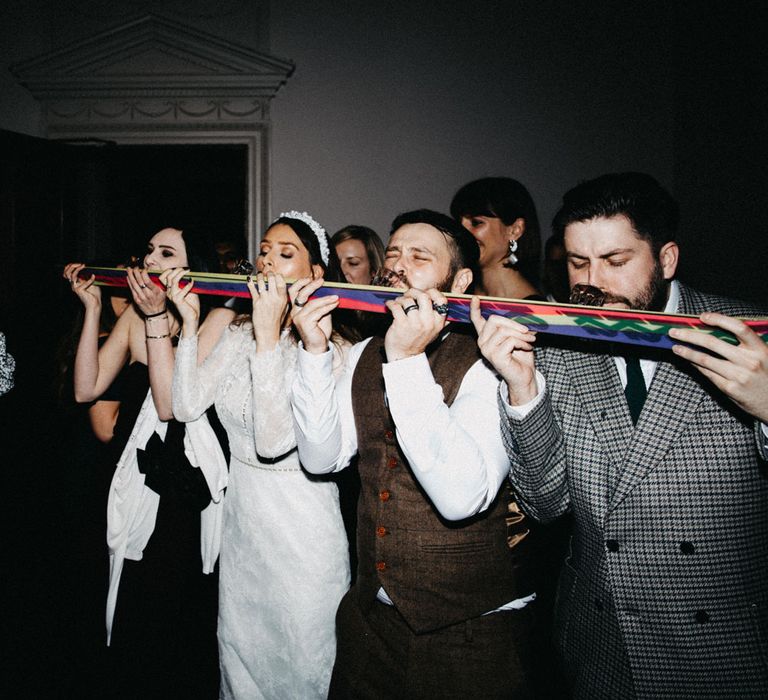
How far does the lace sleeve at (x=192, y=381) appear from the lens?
197 cm

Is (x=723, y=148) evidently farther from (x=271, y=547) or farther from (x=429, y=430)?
(x=271, y=547)

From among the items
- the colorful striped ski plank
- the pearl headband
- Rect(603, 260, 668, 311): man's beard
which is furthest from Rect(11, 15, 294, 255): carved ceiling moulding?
Rect(603, 260, 668, 311): man's beard

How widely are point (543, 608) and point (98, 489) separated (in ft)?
6.10

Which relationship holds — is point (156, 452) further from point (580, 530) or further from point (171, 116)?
point (171, 116)

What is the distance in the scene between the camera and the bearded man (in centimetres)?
114

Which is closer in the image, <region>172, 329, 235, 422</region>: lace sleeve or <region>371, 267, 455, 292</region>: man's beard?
<region>371, 267, 455, 292</region>: man's beard

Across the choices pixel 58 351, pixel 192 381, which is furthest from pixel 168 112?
pixel 192 381

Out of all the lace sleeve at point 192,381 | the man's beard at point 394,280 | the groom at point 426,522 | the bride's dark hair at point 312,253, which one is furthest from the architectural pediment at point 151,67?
the groom at point 426,522

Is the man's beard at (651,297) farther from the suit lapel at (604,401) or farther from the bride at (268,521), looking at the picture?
the bride at (268,521)

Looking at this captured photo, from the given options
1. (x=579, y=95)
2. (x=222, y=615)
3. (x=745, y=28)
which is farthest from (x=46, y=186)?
(x=745, y=28)

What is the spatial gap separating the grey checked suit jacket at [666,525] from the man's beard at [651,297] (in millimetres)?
61

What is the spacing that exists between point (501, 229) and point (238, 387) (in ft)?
5.42

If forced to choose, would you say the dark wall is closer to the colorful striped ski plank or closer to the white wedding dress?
the colorful striped ski plank

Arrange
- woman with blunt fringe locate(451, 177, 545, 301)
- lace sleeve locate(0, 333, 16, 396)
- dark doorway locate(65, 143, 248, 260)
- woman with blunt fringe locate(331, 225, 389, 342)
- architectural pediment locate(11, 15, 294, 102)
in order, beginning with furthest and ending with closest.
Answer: dark doorway locate(65, 143, 248, 260) → architectural pediment locate(11, 15, 294, 102) → woman with blunt fringe locate(331, 225, 389, 342) → woman with blunt fringe locate(451, 177, 545, 301) → lace sleeve locate(0, 333, 16, 396)
